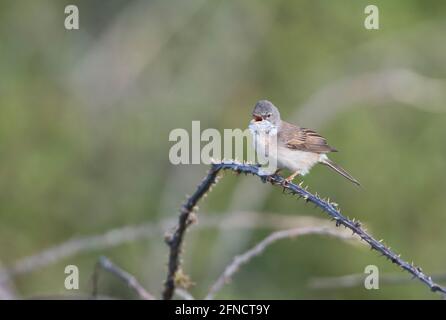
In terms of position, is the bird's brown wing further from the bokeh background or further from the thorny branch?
the bokeh background

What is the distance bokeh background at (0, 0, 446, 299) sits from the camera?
7672mm

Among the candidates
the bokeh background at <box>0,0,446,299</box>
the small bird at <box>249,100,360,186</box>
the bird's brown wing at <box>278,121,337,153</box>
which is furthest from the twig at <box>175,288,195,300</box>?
the bokeh background at <box>0,0,446,299</box>

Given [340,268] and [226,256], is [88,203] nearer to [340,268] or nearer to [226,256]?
[226,256]

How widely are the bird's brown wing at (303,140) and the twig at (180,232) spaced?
1.24 metres

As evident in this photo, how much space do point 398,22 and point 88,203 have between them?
12.5ft

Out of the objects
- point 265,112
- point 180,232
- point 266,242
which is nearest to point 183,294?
point 180,232

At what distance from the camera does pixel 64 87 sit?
27.6 ft

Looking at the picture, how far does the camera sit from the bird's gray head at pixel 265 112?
4165mm

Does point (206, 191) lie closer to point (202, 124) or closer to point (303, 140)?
point (303, 140)

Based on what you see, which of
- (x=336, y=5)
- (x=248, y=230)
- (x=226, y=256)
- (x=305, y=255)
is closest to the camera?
(x=226, y=256)

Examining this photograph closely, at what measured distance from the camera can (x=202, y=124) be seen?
8.47 m

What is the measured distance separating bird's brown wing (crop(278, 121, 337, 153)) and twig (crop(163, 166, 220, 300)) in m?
1.24

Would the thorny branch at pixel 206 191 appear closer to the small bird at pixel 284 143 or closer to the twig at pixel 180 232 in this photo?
the twig at pixel 180 232
